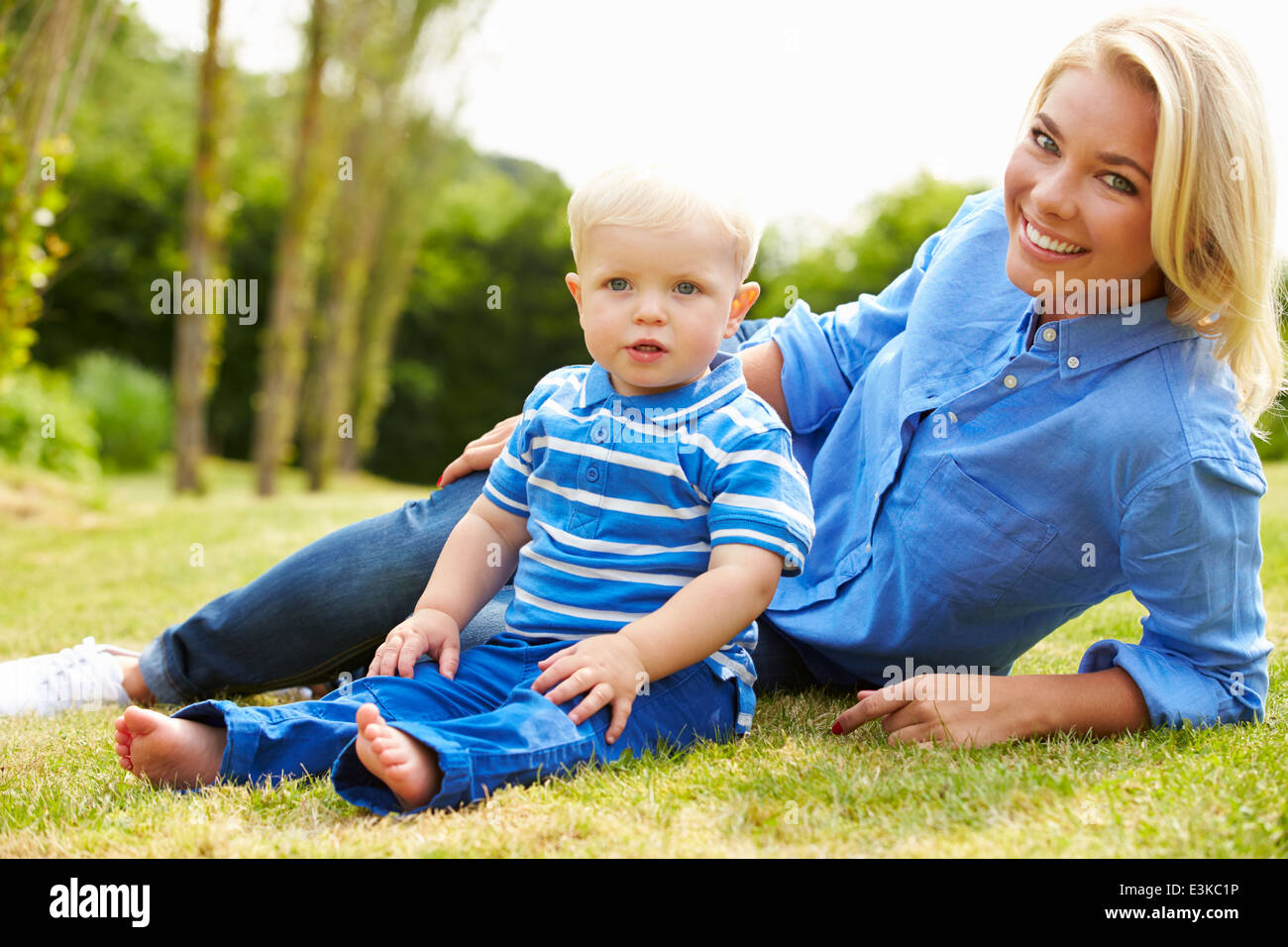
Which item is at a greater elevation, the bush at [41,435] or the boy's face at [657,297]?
the boy's face at [657,297]

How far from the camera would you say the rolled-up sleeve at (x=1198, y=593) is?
180 centimetres

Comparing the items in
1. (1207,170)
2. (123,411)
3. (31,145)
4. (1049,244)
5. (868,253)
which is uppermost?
(868,253)

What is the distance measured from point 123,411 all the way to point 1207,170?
1565cm

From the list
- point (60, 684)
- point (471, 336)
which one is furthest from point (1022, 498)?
point (471, 336)

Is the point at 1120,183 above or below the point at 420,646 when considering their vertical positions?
above

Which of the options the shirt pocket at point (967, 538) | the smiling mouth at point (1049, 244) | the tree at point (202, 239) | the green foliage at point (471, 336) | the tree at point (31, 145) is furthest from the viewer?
the green foliage at point (471, 336)

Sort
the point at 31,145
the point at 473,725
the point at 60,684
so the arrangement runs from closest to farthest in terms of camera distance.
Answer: the point at 473,725, the point at 60,684, the point at 31,145

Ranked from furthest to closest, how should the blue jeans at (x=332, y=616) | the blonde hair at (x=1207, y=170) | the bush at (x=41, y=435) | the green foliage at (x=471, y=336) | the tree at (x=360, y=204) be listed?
the green foliage at (x=471, y=336)
the tree at (x=360, y=204)
the bush at (x=41, y=435)
the blue jeans at (x=332, y=616)
the blonde hair at (x=1207, y=170)

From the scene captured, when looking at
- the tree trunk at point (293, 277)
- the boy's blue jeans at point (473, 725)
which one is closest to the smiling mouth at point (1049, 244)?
the boy's blue jeans at point (473, 725)

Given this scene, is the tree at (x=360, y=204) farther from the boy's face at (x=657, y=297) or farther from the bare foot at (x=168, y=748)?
the bare foot at (x=168, y=748)

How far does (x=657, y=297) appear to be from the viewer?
1.94 m

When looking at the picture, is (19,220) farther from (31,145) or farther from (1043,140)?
(1043,140)

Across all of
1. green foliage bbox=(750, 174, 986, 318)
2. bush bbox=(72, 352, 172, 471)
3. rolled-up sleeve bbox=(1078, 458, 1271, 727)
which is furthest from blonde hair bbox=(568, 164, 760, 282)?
bush bbox=(72, 352, 172, 471)
